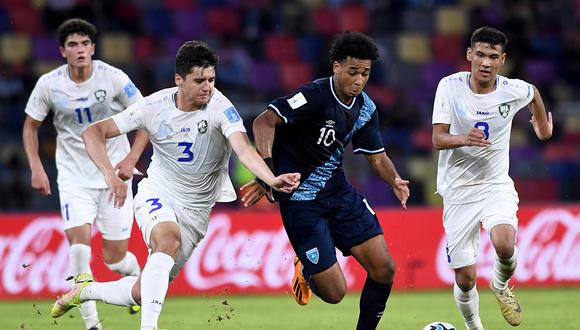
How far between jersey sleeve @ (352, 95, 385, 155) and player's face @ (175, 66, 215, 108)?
131cm

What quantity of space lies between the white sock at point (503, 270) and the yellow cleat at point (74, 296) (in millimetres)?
3401

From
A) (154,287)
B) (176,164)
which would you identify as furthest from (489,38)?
(154,287)

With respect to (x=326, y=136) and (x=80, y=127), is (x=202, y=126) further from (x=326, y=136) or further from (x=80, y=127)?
(x=80, y=127)

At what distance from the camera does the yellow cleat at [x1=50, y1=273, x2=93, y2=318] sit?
30.1ft

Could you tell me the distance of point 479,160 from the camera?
379 inches

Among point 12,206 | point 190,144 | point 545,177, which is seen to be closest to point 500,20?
point 545,177

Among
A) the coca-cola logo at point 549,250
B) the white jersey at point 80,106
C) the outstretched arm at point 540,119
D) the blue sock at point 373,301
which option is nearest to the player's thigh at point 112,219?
the white jersey at point 80,106

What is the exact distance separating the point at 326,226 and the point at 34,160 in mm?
3129

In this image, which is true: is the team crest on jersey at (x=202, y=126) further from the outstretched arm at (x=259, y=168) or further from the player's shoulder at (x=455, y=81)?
the player's shoulder at (x=455, y=81)

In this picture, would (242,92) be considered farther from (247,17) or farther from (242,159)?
(242,159)

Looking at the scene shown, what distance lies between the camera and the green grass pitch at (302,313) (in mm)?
11008

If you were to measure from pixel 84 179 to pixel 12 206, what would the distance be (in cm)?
603

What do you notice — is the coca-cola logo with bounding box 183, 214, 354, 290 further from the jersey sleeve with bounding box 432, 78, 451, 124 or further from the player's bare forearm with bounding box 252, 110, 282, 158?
the player's bare forearm with bounding box 252, 110, 282, 158

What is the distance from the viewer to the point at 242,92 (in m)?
18.7
